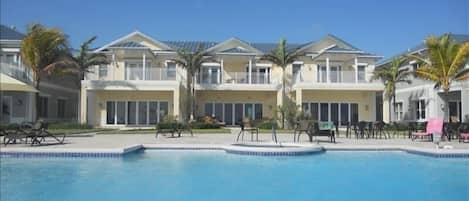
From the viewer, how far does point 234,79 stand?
107 ft

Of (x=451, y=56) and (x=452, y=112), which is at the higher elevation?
(x=451, y=56)

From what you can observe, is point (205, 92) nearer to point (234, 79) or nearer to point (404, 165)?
point (234, 79)

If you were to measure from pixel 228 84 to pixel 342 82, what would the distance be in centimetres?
795

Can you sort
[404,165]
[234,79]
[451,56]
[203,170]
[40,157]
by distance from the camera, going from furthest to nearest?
[234,79]
[451,56]
[40,157]
[404,165]
[203,170]

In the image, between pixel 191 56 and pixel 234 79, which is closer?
pixel 191 56

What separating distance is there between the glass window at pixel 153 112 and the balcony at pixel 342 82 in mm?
9979

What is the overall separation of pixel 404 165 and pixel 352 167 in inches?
61.4

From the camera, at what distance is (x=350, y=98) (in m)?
33.9

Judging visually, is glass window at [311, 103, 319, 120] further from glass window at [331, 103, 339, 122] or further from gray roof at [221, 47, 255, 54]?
gray roof at [221, 47, 255, 54]

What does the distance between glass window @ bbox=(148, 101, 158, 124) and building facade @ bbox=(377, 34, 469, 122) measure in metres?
16.2

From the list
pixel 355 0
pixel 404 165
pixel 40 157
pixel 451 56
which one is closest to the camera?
pixel 404 165

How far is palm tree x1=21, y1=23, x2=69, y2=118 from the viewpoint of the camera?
2609 cm

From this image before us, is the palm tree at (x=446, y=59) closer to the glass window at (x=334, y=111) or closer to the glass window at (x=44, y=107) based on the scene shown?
the glass window at (x=334, y=111)

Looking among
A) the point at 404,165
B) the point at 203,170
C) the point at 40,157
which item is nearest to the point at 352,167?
the point at 404,165
